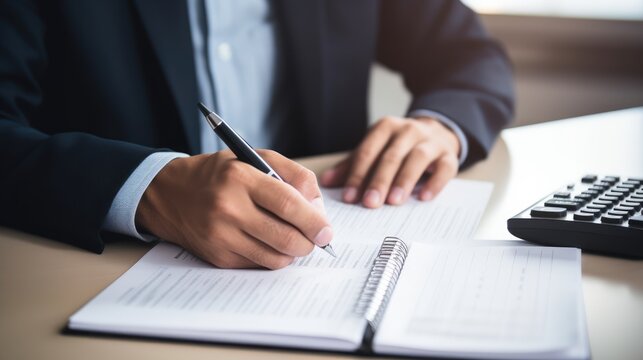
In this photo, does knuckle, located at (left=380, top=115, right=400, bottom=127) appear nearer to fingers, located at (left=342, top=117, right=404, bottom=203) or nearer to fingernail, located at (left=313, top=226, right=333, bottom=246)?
fingers, located at (left=342, top=117, right=404, bottom=203)

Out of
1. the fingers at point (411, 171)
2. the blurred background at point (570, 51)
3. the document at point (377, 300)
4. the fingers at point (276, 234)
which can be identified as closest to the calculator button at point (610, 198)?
the document at point (377, 300)

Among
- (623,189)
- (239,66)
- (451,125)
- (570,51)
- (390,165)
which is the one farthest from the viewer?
(570,51)

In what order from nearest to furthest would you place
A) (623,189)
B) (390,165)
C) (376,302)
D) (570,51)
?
(376,302), (623,189), (390,165), (570,51)

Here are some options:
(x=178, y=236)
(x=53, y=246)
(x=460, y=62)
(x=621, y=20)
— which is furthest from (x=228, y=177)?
(x=621, y=20)

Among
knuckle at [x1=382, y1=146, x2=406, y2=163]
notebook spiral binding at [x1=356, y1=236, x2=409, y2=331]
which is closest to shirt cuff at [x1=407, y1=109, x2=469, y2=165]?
knuckle at [x1=382, y1=146, x2=406, y2=163]

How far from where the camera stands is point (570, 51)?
1908 mm

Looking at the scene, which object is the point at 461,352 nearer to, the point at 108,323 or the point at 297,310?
the point at 297,310

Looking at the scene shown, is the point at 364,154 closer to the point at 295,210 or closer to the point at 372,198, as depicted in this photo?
the point at 372,198

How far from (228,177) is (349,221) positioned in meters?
0.18

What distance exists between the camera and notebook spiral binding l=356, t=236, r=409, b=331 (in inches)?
19.8

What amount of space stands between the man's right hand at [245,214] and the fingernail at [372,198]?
0.14 m

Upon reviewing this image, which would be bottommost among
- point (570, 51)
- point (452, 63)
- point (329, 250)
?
point (570, 51)

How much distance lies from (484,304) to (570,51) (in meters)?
1.57

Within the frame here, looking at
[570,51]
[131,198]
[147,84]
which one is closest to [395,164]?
[131,198]
